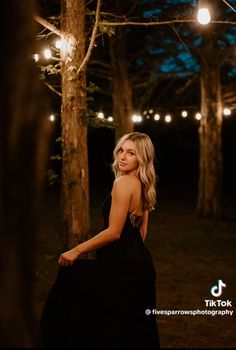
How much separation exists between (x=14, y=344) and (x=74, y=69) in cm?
387

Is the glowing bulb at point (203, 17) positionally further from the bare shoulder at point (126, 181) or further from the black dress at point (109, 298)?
the black dress at point (109, 298)

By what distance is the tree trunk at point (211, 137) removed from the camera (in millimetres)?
15516

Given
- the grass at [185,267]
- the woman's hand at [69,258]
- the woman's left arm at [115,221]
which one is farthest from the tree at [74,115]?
the woman's hand at [69,258]

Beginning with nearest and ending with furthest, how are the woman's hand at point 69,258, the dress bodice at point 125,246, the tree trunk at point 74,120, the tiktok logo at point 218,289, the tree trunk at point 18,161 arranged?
the tree trunk at point 18,161 < the woman's hand at point 69,258 < the dress bodice at point 125,246 < the tree trunk at point 74,120 < the tiktok logo at point 218,289

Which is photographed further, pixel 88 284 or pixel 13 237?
pixel 88 284

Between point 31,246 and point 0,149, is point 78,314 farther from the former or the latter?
point 0,149

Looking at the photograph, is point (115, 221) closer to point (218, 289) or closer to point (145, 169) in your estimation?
point (145, 169)

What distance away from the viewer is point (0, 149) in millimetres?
2027

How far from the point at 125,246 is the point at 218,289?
4381 mm

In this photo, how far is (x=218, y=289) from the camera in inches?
311

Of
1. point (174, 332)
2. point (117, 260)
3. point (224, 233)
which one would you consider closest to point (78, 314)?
point (117, 260)

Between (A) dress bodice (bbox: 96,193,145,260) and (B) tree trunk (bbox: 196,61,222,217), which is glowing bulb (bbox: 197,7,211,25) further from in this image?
(B) tree trunk (bbox: 196,61,222,217)

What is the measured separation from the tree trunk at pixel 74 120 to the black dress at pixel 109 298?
163cm

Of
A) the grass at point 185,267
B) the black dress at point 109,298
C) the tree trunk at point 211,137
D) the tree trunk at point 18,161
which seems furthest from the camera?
the tree trunk at point 211,137
